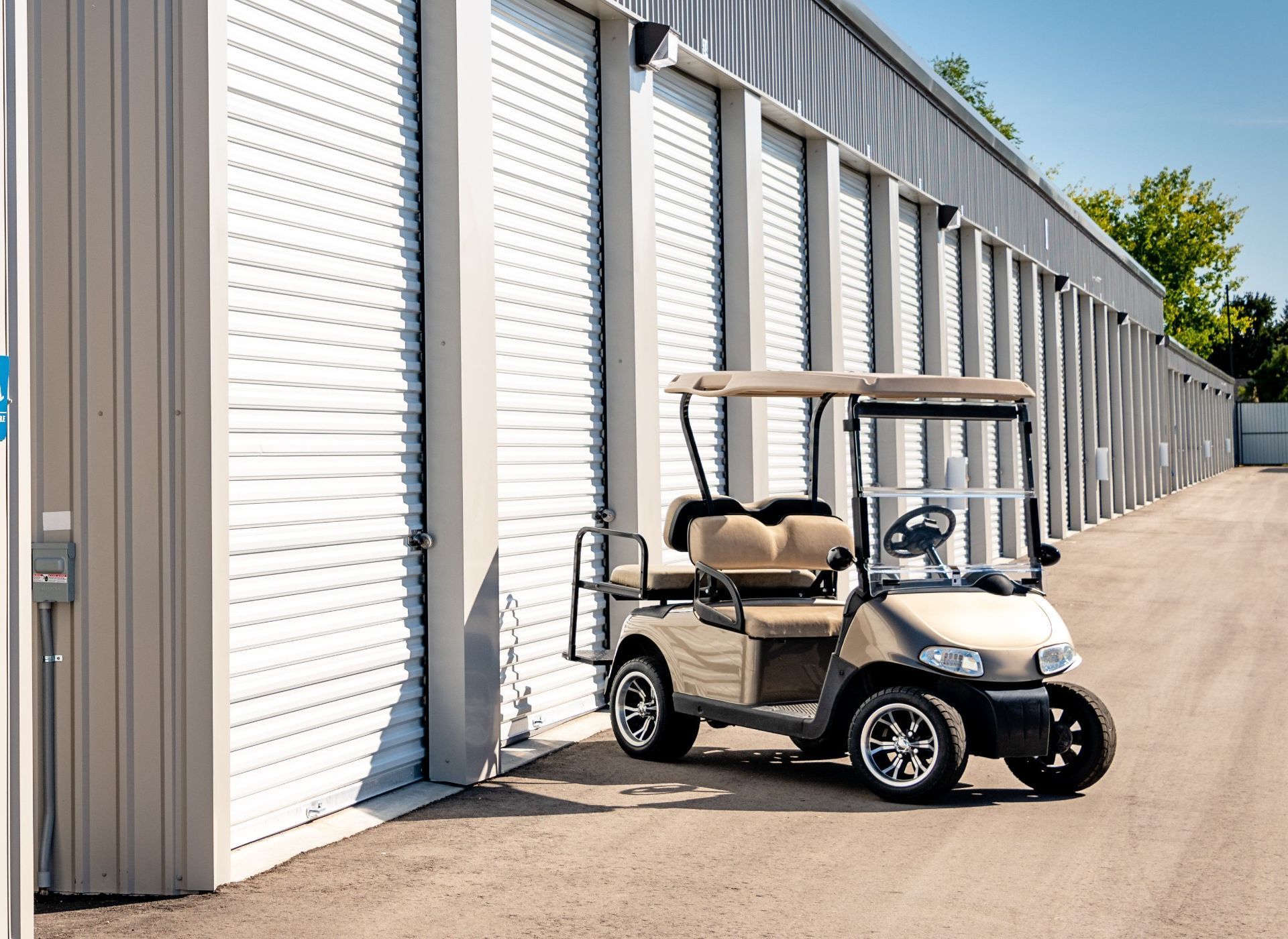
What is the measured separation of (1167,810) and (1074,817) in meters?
0.51

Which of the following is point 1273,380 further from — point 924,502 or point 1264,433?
point 924,502

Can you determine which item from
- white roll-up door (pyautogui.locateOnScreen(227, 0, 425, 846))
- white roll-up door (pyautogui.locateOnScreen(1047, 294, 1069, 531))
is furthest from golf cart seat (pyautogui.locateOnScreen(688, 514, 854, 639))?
white roll-up door (pyautogui.locateOnScreen(1047, 294, 1069, 531))

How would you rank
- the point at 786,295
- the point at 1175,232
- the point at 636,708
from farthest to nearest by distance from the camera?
the point at 1175,232, the point at 786,295, the point at 636,708

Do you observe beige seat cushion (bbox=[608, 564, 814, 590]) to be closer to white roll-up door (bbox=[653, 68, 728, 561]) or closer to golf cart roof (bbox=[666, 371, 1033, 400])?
golf cart roof (bbox=[666, 371, 1033, 400])

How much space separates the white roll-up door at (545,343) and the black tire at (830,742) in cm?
208

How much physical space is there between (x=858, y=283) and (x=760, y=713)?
30.7 feet

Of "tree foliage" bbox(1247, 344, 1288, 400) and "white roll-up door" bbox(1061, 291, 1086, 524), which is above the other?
"tree foliage" bbox(1247, 344, 1288, 400)

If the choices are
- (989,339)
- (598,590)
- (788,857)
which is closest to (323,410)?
(598,590)

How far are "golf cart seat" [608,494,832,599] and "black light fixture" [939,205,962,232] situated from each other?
36.8ft

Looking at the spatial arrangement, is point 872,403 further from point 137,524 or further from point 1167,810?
point 137,524

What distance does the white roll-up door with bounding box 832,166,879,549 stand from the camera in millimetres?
15836

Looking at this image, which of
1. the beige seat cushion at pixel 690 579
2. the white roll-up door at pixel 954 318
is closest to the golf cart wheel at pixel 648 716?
the beige seat cushion at pixel 690 579

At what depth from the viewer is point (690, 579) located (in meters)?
8.91

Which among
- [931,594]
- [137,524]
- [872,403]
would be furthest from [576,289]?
[137,524]
